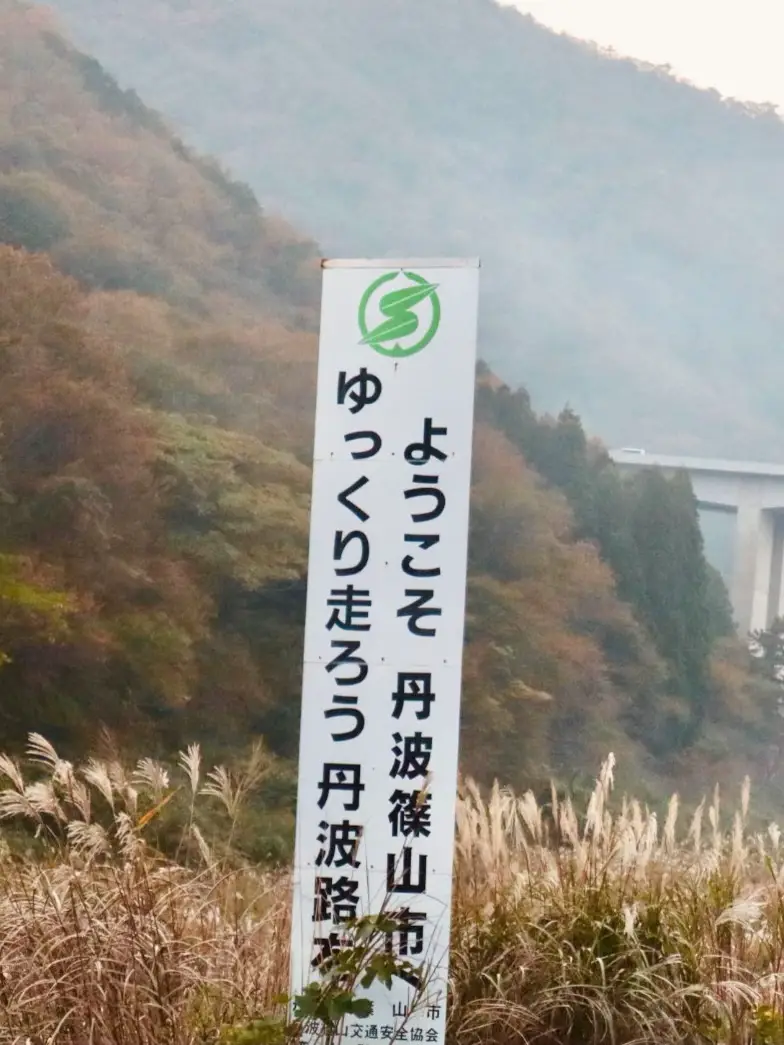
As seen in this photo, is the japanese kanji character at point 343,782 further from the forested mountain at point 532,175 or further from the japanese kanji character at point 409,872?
the forested mountain at point 532,175

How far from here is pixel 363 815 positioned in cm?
228

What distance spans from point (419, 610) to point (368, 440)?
0.42 metres

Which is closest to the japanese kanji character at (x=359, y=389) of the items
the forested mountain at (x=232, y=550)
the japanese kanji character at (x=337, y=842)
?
the japanese kanji character at (x=337, y=842)

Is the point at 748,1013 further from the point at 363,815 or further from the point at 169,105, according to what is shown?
the point at 169,105

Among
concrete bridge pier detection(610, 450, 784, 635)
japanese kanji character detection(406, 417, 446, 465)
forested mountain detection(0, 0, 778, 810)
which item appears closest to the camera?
japanese kanji character detection(406, 417, 446, 465)

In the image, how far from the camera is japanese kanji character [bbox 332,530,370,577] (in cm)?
232

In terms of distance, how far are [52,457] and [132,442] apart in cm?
38

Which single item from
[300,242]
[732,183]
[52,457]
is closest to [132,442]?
[52,457]

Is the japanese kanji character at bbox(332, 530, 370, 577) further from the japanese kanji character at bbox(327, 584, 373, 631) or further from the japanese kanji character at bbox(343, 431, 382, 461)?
the japanese kanji character at bbox(343, 431, 382, 461)

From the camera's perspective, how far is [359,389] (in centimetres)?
236

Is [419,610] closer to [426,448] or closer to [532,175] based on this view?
[426,448]

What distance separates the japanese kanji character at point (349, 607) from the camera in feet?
7.57

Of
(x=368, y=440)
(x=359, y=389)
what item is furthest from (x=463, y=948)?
(x=359, y=389)

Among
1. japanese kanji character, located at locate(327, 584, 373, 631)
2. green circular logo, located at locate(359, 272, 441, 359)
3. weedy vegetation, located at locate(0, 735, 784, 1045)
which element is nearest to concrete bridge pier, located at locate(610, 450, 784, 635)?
weedy vegetation, located at locate(0, 735, 784, 1045)
